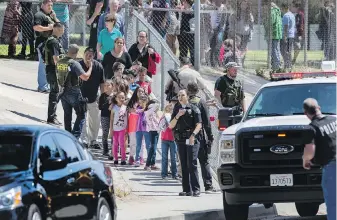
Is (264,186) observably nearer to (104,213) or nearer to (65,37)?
(104,213)

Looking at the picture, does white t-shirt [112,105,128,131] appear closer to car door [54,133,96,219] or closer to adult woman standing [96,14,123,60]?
adult woman standing [96,14,123,60]

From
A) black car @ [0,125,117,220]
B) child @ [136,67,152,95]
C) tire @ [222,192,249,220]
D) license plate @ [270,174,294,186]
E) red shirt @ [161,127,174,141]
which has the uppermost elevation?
child @ [136,67,152,95]

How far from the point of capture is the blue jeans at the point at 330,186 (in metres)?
12.6

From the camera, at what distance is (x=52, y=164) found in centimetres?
1187

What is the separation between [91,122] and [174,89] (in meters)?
1.74

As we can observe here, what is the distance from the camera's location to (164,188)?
19.4m

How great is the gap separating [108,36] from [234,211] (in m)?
7.88

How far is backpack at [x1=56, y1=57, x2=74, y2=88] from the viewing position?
66.4 ft

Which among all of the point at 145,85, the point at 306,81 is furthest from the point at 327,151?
the point at 145,85

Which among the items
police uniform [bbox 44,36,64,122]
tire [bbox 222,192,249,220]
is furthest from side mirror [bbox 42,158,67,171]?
police uniform [bbox 44,36,64,122]

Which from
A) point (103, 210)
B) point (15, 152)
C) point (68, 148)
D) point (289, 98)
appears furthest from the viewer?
point (289, 98)

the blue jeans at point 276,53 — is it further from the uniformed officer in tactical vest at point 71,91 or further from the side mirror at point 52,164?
the side mirror at point 52,164

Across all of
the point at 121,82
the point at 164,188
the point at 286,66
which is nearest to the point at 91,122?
the point at 121,82

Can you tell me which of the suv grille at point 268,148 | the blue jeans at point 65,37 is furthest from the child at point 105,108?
the suv grille at point 268,148
